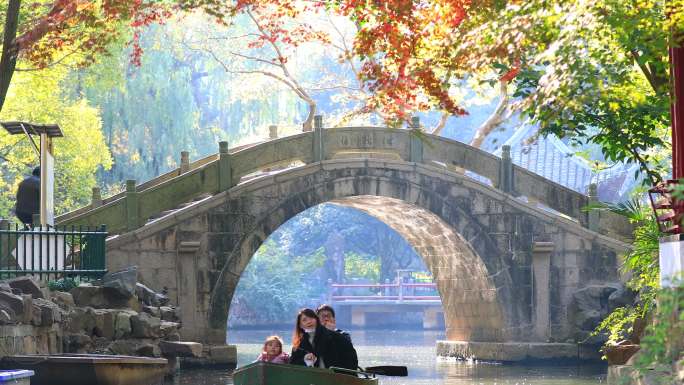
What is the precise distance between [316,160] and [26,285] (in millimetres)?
8941

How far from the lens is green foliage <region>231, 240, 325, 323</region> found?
4347 cm

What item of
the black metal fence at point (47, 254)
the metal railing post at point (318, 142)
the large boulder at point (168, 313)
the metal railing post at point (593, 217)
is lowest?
the large boulder at point (168, 313)

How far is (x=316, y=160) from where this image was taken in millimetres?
22547

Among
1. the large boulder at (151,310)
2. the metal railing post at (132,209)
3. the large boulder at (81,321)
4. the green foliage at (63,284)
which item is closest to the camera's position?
the large boulder at (81,321)

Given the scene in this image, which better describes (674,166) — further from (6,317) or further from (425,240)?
(425,240)

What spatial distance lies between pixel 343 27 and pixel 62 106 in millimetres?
9811

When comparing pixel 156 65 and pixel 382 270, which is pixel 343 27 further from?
pixel 382 270

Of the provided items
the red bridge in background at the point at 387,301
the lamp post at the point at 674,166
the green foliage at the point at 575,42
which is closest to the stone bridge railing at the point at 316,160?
the green foliage at the point at 575,42

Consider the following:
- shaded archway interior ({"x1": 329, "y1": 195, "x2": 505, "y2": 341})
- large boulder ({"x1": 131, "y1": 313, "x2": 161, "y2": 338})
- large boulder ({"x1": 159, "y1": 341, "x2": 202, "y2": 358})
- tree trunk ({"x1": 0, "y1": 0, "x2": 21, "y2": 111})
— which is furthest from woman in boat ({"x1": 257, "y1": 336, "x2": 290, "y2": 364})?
shaded archway interior ({"x1": 329, "y1": 195, "x2": 505, "y2": 341})

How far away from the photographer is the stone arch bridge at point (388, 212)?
70.2 feet

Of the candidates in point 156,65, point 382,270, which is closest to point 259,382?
point 156,65

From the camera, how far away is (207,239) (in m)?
21.8

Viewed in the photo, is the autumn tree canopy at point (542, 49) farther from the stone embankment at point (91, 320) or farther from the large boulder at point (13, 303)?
the large boulder at point (13, 303)

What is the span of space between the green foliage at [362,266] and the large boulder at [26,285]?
107ft
